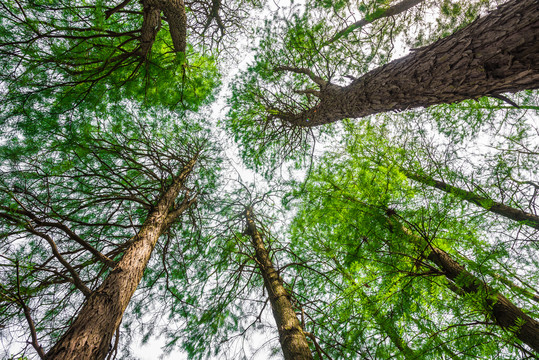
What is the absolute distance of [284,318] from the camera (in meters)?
2.27

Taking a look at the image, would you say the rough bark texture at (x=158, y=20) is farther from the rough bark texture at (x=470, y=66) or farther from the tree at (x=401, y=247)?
the tree at (x=401, y=247)

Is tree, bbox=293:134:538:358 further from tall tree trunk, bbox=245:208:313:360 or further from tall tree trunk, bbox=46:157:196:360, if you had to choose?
tall tree trunk, bbox=46:157:196:360

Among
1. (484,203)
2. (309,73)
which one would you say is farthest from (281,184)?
(484,203)

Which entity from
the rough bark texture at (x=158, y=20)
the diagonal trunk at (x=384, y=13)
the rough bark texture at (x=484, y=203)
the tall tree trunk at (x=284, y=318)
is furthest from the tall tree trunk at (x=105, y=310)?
the diagonal trunk at (x=384, y=13)

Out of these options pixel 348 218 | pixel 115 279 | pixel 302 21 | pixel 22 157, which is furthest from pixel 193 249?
pixel 302 21

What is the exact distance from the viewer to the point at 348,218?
7.48 feet

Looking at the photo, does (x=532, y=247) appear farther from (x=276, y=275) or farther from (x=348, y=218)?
(x=276, y=275)

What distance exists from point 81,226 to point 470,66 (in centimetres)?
478

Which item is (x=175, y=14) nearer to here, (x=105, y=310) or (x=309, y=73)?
(x=309, y=73)

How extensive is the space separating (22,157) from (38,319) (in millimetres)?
2045

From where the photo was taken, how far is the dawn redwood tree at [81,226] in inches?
55.4

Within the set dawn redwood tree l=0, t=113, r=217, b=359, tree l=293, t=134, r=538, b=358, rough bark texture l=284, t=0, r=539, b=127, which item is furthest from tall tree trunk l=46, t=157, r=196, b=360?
rough bark texture l=284, t=0, r=539, b=127

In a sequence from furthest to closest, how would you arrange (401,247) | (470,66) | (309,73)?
(309,73), (401,247), (470,66)

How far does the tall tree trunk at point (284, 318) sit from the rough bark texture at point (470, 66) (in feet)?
8.43
